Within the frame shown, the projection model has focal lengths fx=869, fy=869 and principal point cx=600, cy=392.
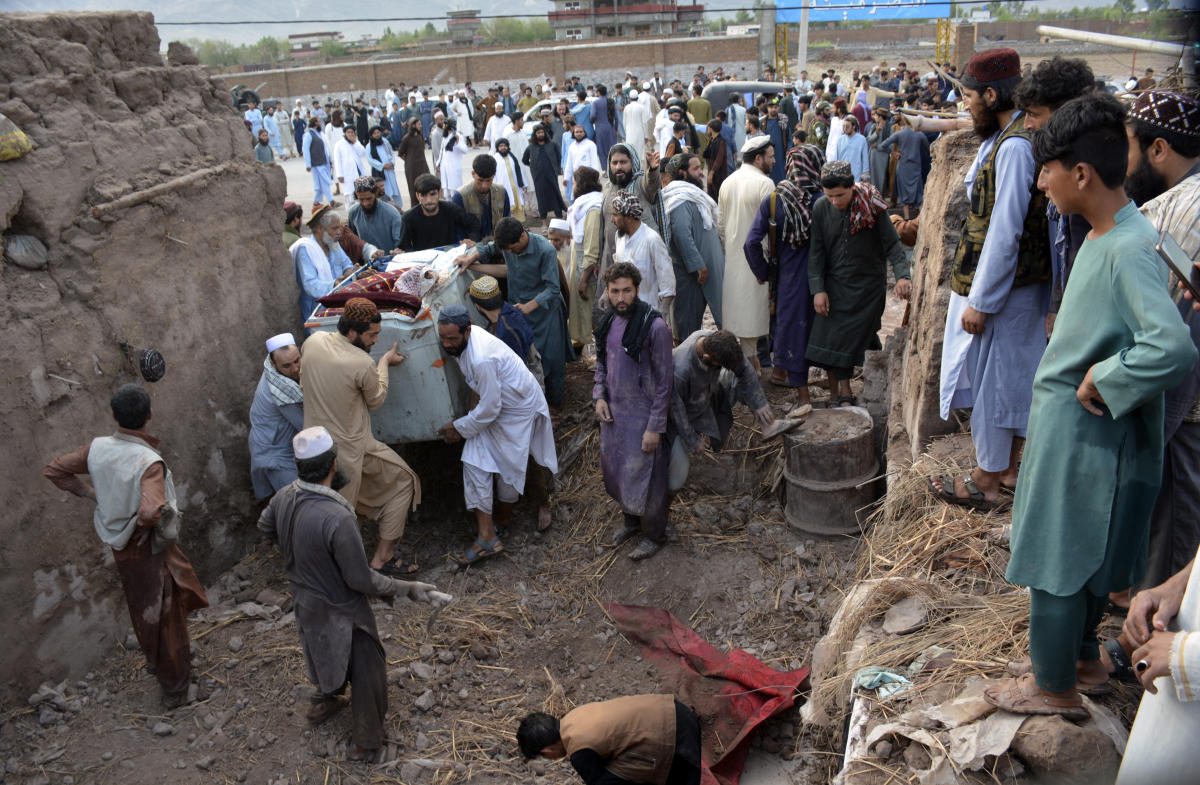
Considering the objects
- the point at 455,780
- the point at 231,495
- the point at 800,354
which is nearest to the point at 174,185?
the point at 231,495

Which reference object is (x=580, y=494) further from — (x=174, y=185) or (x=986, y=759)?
(x=986, y=759)

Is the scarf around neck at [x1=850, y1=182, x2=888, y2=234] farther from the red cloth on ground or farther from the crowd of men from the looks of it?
the red cloth on ground

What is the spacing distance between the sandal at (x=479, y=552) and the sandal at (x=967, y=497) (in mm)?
2734

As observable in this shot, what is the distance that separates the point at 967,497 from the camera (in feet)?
12.7

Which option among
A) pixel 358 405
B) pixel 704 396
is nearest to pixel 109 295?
pixel 358 405

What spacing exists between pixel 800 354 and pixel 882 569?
2395 millimetres

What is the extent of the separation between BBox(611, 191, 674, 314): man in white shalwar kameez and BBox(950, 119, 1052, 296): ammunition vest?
2.58m

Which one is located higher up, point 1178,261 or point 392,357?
point 1178,261

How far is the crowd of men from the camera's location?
7.04 ft

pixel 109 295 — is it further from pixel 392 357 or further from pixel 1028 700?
pixel 1028 700

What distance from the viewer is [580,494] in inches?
238

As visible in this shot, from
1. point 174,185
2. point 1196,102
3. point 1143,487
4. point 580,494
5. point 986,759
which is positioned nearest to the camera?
point 1143,487

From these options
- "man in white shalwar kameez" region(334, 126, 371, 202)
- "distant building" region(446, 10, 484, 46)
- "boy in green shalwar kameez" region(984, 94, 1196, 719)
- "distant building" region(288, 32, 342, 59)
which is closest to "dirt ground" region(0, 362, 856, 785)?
"boy in green shalwar kameez" region(984, 94, 1196, 719)

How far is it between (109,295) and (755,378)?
12.1 ft
